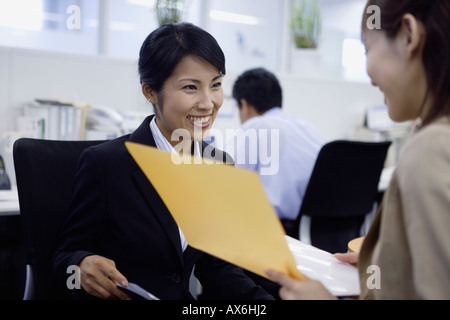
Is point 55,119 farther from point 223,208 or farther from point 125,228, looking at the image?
point 223,208

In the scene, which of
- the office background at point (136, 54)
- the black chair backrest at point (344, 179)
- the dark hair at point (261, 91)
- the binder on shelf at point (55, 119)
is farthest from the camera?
the dark hair at point (261, 91)

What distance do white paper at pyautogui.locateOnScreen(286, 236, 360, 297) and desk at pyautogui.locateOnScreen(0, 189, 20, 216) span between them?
1020 millimetres

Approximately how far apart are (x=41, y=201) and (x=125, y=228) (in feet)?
1.00

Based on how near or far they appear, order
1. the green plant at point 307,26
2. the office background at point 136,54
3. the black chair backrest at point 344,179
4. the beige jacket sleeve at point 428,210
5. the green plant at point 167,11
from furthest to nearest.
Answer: the green plant at point 307,26 < the green plant at point 167,11 < the office background at point 136,54 < the black chair backrest at point 344,179 < the beige jacket sleeve at point 428,210

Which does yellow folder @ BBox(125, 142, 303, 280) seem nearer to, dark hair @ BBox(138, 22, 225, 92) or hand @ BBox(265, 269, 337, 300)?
hand @ BBox(265, 269, 337, 300)

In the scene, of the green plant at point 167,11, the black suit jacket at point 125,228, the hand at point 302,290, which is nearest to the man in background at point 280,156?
the green plant at point 167,11

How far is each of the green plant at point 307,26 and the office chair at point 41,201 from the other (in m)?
2.57

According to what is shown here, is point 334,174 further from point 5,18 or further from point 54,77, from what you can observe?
point 5,18

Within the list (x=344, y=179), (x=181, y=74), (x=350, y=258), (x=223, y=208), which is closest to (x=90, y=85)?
(x=344, y=179)

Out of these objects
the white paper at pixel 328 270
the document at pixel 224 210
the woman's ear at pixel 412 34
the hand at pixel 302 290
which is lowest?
the white paper at pixel 328 270

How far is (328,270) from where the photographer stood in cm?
89

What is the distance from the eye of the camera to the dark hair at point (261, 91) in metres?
2.59

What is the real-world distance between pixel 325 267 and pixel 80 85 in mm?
1932

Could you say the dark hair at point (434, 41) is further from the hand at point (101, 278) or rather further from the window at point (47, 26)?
the window at point (47, 26)
